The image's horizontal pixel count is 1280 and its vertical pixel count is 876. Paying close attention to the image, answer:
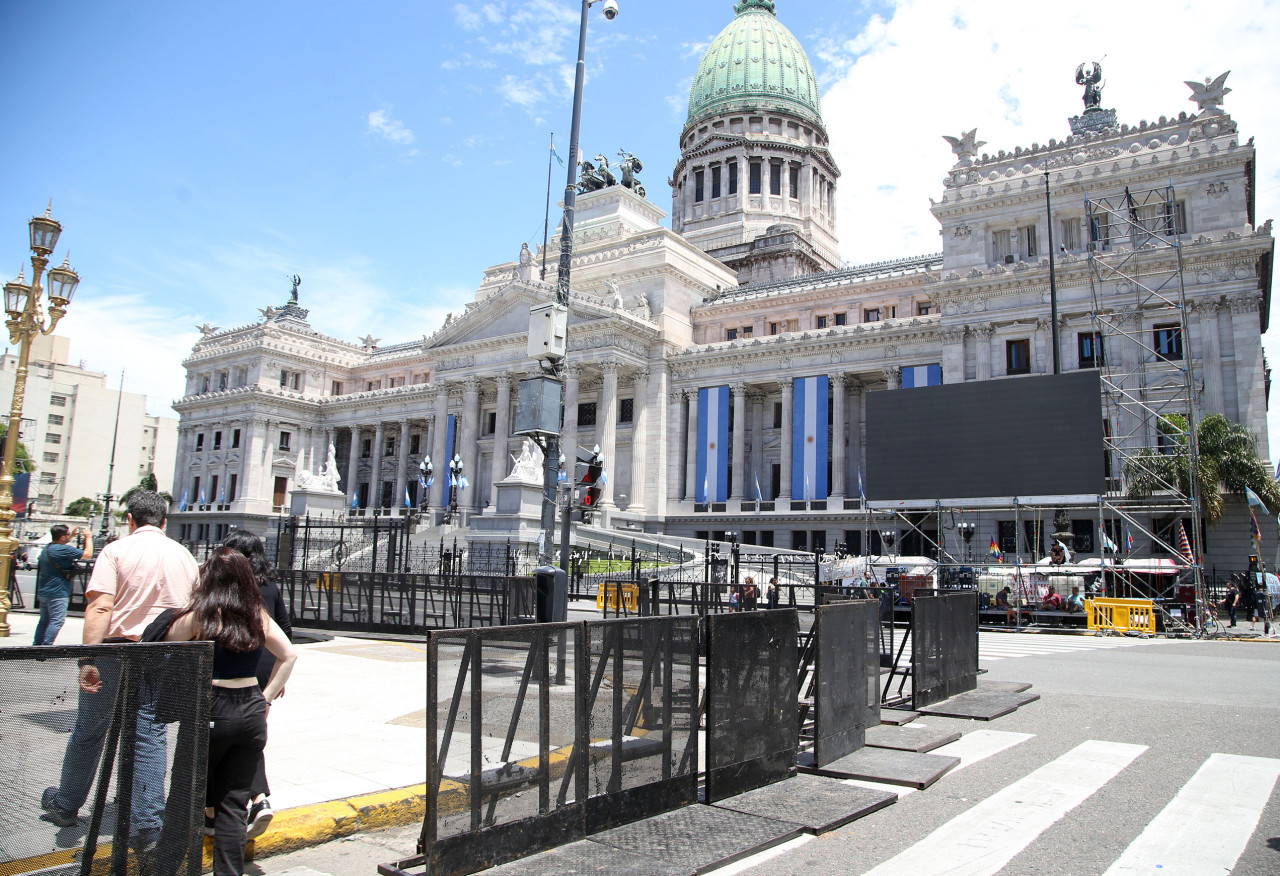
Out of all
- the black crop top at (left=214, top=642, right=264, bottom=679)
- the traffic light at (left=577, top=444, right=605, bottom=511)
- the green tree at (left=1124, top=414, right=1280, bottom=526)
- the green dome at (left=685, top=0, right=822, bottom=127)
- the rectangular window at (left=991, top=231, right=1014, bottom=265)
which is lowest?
the black crop top at (left=214, top=642, right=264, bottom=679)

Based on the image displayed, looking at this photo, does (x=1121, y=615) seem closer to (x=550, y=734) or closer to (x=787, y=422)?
(x=550, y=734)

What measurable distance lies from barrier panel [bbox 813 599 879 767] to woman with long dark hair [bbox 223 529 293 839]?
15.1 ft

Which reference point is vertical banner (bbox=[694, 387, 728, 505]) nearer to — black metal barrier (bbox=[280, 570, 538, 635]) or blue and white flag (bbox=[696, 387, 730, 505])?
blue and white flag (bbox=[696, 387, 730, 505])

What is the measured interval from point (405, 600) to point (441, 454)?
1684 inches

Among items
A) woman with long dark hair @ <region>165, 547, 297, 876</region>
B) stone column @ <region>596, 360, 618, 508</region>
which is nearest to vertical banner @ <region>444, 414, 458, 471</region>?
stone column @ <region>596, 360, 618, 508</region>

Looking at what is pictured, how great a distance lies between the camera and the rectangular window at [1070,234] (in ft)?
133

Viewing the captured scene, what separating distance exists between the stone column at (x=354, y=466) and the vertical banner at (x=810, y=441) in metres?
40.4

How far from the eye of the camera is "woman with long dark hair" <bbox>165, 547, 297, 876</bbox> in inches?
199

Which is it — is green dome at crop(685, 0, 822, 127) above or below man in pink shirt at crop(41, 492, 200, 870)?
above

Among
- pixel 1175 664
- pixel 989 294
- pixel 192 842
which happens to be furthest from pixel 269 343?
pixel 192 842

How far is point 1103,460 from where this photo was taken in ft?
102

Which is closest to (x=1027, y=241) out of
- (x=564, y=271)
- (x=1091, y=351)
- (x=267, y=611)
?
(x=1091, y=351)

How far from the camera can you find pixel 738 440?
174ft

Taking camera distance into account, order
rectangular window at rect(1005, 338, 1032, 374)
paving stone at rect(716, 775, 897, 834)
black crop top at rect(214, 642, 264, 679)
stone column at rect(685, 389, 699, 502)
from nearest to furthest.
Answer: black crop top at rect(214, 642, 264, 679)
paving stone at rect(716, 775, 897, 834)
rectangular window at rect(1005, 338, 1032, 374)
stone column at rect(685, 389, 699, 502)
